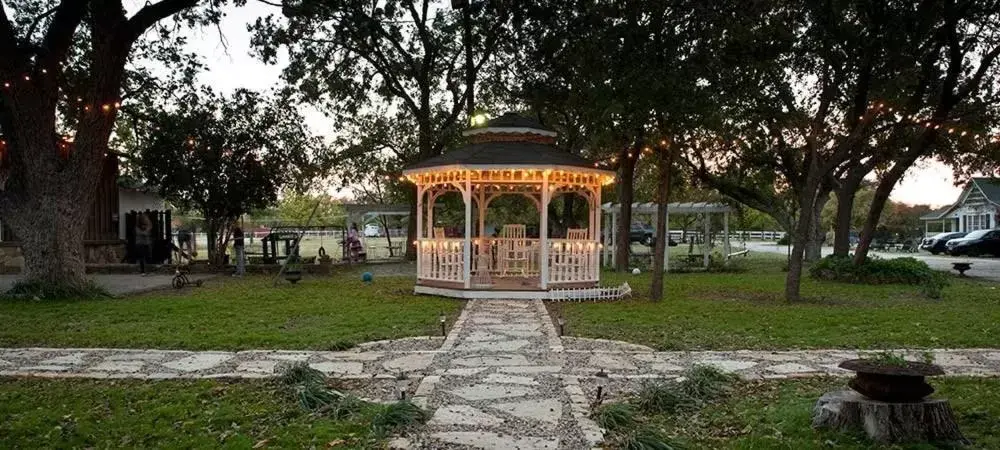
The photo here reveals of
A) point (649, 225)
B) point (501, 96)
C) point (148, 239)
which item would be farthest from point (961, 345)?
point (649, 225)

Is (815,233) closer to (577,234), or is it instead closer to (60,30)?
(577,234)

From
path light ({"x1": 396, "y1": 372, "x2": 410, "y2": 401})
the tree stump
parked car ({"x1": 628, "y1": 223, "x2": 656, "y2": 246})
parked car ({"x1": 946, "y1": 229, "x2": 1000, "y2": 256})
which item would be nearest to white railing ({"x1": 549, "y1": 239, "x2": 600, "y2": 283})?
path light ({"x1": 396, "y1": 372, "x2": 410, "y2": 401})

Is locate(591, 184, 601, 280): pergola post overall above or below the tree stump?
above

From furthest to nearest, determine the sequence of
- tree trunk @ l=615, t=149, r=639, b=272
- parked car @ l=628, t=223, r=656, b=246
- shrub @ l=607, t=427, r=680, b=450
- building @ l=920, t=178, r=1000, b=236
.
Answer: building @ l=920, t=178, r=1000, b=236 → parked car @ l=628, t=223, r=656, b=246 → tree trunk @ l=615, t=149, r=639, b=272 → shrub @ l=607, t=427, r=680, b=450

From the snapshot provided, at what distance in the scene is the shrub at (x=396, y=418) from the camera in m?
4.70

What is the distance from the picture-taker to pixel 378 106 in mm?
25938

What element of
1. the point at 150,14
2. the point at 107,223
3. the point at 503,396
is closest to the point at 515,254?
the point at 150,14

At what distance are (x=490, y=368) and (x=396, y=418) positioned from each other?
1984mm

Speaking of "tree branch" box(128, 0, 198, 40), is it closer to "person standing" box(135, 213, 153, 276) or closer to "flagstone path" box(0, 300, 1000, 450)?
"flagstone path" box(0, 300, 1000, 450)

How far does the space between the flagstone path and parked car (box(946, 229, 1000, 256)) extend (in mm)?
27885

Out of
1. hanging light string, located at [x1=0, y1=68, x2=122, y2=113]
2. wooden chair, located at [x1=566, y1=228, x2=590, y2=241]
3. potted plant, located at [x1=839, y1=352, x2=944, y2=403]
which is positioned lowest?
potted plant, located at [x1=839, y1=352, x2=944, y2=403]

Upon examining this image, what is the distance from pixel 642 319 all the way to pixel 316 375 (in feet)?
18.2

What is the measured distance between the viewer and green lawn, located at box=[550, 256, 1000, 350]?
27.4 feet

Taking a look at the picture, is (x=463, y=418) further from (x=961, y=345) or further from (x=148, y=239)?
(x=148, y=239)
